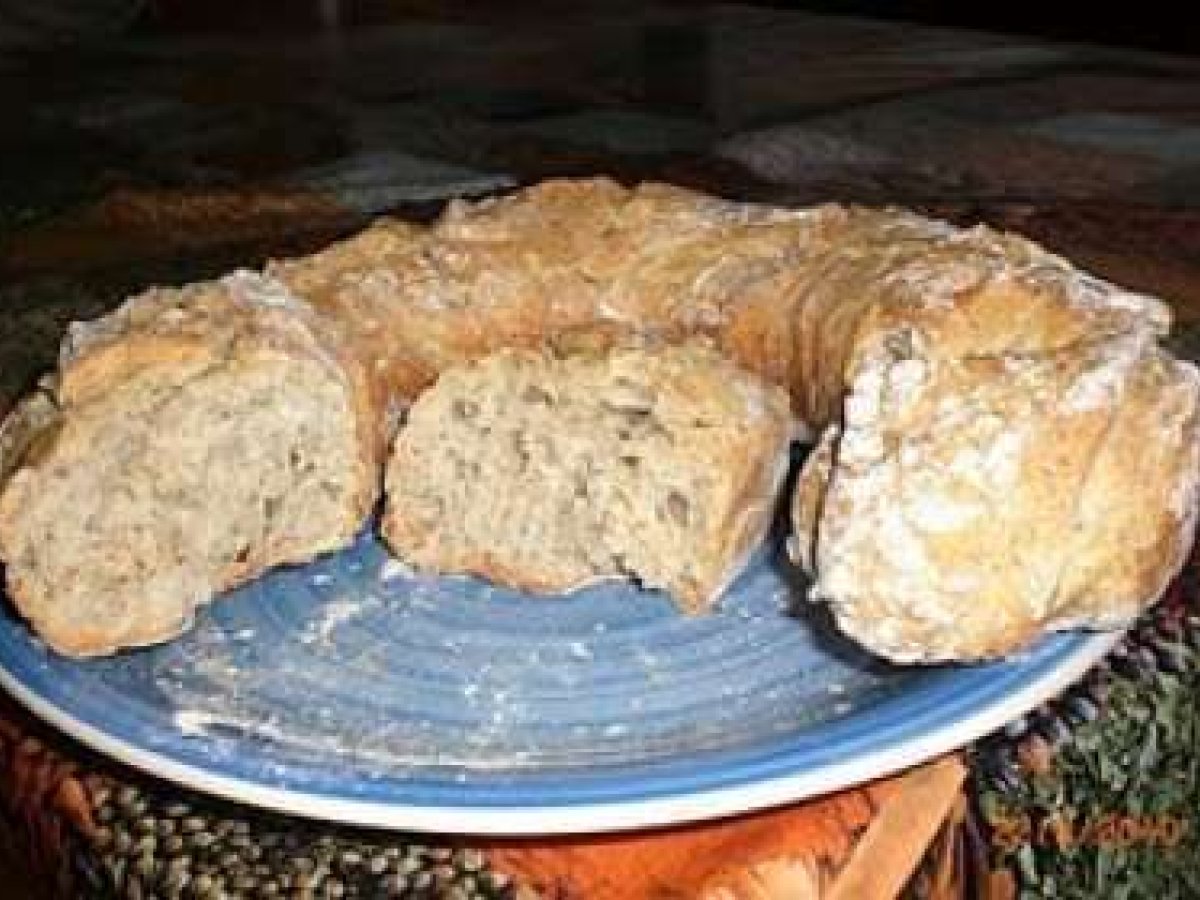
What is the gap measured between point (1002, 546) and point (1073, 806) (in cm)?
13

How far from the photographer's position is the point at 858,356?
3.05 ft

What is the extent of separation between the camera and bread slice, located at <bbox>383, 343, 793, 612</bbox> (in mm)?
956

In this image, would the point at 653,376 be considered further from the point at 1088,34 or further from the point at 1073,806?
the point at 1088,34

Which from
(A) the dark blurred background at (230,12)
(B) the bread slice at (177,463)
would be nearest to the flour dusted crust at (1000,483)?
(B) the bread slice at (177,463)

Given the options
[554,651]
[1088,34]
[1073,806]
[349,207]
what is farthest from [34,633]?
[1088,34]

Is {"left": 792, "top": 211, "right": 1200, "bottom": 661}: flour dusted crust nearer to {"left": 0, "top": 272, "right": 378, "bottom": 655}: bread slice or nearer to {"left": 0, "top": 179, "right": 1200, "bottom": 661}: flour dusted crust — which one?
{"left": 0, "top": 179, "right": 1200, "bottom": 661}: flour dusted crust

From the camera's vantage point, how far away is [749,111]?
176 cm

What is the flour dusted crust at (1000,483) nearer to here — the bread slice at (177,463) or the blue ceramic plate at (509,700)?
the blue ceramic plate at (509,700)

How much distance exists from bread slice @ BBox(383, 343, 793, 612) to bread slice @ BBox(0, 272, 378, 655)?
4 cm

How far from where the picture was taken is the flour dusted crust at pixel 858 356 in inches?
32.8

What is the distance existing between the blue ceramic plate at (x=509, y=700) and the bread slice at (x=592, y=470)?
18 mm

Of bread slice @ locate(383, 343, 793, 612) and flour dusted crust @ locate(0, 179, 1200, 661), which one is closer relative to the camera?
flour dusted crust @ locate(0, 179, 1200, 661)

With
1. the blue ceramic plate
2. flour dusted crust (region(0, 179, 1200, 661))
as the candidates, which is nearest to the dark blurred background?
flour dusted crust (region(0, 179, 1200, 661))

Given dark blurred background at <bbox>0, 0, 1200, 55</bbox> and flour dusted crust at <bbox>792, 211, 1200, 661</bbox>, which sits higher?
flour dusted crust at <bbox>792, 211, 1200, 661</bbox>
